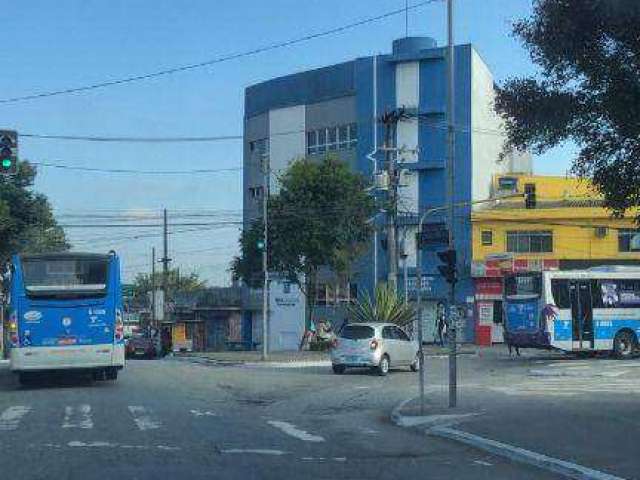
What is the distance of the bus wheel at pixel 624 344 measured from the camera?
119ft

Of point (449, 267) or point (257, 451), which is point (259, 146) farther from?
point (257, 451)

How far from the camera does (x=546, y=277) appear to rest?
35.6 m

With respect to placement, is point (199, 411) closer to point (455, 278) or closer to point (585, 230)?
point (455, 278)

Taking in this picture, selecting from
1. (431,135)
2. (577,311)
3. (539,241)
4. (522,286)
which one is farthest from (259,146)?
(577,311)

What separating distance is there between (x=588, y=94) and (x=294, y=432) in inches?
280

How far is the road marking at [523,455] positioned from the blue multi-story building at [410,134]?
39.3 metres

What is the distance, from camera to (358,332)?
99.5 feet

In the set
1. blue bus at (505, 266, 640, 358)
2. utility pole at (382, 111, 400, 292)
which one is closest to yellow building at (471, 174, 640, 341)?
utility pole at (382, 111, 400, 292)

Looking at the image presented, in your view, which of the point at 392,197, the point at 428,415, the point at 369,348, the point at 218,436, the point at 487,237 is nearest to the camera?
the point at 218,436

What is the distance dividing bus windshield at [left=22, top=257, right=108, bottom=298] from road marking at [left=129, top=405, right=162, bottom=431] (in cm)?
544

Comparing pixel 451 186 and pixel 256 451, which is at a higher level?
pixel 451 186

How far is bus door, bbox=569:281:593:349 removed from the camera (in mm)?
35625

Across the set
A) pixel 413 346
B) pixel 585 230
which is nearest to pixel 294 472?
pixel 413 346

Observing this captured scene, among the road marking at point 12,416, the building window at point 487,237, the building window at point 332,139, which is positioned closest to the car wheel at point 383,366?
the road marking at point 12,416
